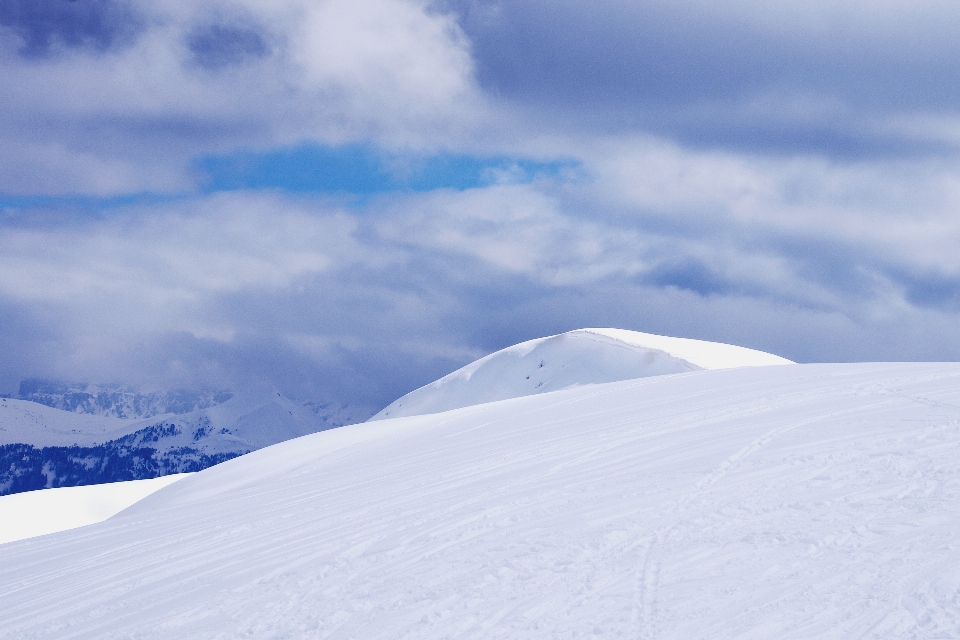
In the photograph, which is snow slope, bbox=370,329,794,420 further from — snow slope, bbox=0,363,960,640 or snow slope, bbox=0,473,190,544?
snow slope, bbox=0,363,960,640

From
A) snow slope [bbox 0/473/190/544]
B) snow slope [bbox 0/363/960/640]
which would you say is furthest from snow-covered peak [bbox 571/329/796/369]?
snow slope [bbox 0/363/960/640]

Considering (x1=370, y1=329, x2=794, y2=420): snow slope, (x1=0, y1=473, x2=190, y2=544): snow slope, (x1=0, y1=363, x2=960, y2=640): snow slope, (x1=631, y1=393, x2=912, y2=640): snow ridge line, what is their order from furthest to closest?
(x1=370, y1=329, x2=794, y2=420): snow slope
(x1=0, y1=473, x2=190, y2=544): snow slope
(x1=0, y1=363, x2=960, y2=640): snow slope
(x1=631, y1=393, x2=912, y2=640): snow ridge line

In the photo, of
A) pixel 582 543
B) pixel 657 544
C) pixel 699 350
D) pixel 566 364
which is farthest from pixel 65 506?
pixel 699 350

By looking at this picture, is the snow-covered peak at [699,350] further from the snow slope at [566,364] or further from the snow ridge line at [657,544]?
the snow ridge line at [657,544]

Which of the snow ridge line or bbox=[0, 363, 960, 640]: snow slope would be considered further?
bbox=[0, 363, 960, 640]: snow slope

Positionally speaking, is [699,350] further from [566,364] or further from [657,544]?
[657,544]

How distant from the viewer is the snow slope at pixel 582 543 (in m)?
6.52

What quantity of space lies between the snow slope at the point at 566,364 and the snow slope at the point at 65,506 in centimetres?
2980

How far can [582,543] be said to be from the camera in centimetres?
814

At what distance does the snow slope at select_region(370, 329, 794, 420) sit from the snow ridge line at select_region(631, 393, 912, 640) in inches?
1791

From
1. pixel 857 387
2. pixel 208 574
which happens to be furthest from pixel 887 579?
pixel 857 387

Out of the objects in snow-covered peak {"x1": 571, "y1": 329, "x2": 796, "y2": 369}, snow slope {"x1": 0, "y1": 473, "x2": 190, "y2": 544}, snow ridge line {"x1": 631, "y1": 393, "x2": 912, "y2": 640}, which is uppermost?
snow-covered peak {"x1": 571, "y1": 329, "x2": 796, "y2": 369}

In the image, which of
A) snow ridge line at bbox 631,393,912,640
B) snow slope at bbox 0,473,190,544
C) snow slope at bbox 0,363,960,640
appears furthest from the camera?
snow slope at bbox 0,473,190,544

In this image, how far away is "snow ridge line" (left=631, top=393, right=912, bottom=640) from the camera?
20.7ft
